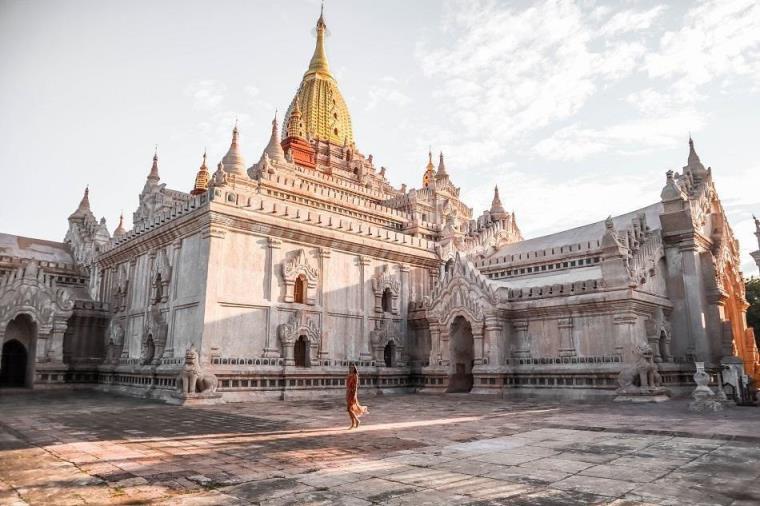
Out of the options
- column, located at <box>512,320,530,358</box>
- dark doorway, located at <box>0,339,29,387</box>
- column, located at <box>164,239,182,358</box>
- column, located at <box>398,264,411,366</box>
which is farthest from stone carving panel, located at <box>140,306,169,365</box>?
column, located at <box>512,320,530,358</box>

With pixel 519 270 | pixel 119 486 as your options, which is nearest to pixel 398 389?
pixel 519 270

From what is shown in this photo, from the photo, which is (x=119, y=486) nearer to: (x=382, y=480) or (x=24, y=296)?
(x=382, y=480)

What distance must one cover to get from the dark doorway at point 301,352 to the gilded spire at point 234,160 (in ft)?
43.0

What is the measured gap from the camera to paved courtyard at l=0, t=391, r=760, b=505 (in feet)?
23.7

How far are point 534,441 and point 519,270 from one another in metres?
22.2

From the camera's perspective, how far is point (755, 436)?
1140 centimetres

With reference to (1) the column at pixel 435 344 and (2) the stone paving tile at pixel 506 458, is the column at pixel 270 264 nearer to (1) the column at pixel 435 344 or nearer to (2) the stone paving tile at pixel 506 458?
(1) the column at pixel 435 344

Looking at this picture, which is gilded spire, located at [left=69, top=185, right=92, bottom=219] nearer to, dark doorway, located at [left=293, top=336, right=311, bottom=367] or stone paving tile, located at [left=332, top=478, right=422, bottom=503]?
dark doorway, located at [left=293, top=336, right=311, bottom=367]

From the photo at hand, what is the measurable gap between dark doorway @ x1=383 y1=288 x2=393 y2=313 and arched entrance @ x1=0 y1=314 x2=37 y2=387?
20163 mm

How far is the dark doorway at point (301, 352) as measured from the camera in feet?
88.0

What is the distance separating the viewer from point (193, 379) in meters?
21.2

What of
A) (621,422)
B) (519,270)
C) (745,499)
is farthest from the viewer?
(519,270)

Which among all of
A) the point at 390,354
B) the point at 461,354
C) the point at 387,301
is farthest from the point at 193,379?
the point at 461,354

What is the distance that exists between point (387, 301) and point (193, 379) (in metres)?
13.4
